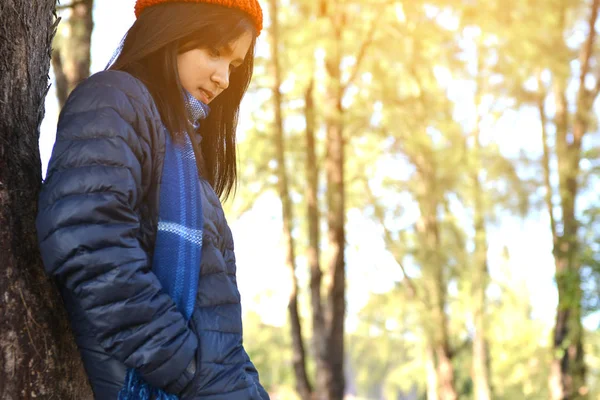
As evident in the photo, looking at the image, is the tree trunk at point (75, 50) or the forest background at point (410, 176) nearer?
the tree trunk at point (75, 50)

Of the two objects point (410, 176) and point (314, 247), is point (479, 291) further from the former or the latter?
point (314, 247)

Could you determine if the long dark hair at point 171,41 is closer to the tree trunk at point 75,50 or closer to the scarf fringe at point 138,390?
the scarf fringe at point 138,390

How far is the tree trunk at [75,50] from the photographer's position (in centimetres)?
559

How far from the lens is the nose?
224cm

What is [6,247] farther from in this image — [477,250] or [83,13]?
[477,250]

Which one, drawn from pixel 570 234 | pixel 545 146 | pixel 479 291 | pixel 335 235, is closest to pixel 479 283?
pixel 479 291

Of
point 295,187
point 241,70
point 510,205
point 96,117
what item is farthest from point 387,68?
point 96,117

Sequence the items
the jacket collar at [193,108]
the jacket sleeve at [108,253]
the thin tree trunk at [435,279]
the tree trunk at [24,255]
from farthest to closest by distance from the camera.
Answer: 1. the thin tree trunk at [435,279]
2. the jacket collar at [193,108]
3. the tree trunk at [24,255]
4. the jacket sleeve at [108,253]

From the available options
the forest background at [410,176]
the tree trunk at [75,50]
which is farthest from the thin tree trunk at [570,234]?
the tree trunk at [75,50]

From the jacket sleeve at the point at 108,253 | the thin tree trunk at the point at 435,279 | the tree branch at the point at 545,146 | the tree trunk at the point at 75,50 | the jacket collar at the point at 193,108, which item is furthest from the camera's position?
the thin tree trunk at the point at 435,279

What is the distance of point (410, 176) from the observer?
1612cm

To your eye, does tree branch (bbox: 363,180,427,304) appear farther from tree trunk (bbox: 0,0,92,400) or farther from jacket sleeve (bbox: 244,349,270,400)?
tree trunk (bbox: 0,0,92,400)

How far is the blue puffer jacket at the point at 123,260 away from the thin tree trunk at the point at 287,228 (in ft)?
24.5

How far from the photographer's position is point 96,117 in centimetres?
188
